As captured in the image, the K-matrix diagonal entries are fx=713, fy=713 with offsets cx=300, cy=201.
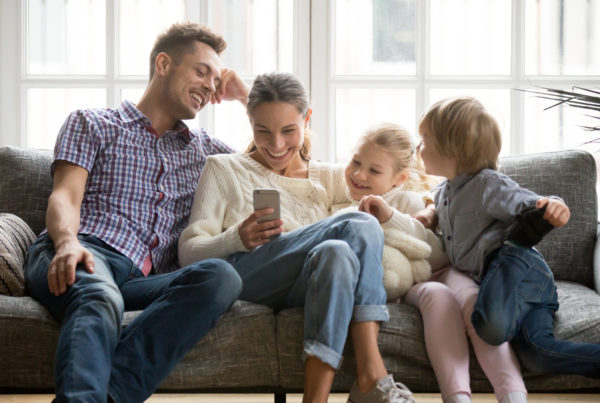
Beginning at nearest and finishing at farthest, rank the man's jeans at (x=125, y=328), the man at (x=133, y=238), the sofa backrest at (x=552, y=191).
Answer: the man's jeans at (x=125, y=328)
the man at (x=133, y=238)
the sofa backrest at (x=552, y=191)

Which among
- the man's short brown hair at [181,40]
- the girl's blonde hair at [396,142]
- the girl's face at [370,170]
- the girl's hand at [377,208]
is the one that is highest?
the man's short brown hair at [181,40]

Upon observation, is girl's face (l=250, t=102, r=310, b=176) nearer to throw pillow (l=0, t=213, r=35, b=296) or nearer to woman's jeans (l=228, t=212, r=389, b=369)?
woman's jeans (l=228, t=212, r=389, b=369)

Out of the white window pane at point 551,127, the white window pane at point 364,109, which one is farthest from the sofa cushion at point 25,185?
the white window pane at point 551,127

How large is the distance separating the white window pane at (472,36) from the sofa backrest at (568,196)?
85cm

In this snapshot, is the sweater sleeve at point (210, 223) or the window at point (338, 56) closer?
the sweater sleeve at point (210, 223)

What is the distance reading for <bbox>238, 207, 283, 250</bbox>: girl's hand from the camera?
1.96 meters

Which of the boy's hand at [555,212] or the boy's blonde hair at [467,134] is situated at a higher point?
the boy's blonde hair at [467,134]

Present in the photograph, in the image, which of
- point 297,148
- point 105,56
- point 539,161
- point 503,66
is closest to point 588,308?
point 539,161

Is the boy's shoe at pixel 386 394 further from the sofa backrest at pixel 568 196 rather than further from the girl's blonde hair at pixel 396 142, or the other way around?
the sofa backrest at pixel 568 196

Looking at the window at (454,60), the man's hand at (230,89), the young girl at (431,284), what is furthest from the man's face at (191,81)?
the window at (454,60)

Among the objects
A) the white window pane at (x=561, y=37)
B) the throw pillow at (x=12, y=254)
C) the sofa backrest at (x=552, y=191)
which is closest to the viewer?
the throw pillow at (x=12, y=254)

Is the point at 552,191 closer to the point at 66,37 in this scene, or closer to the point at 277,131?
the point at 277,131

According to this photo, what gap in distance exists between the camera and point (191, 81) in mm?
2377

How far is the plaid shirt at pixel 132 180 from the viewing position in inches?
83.8
